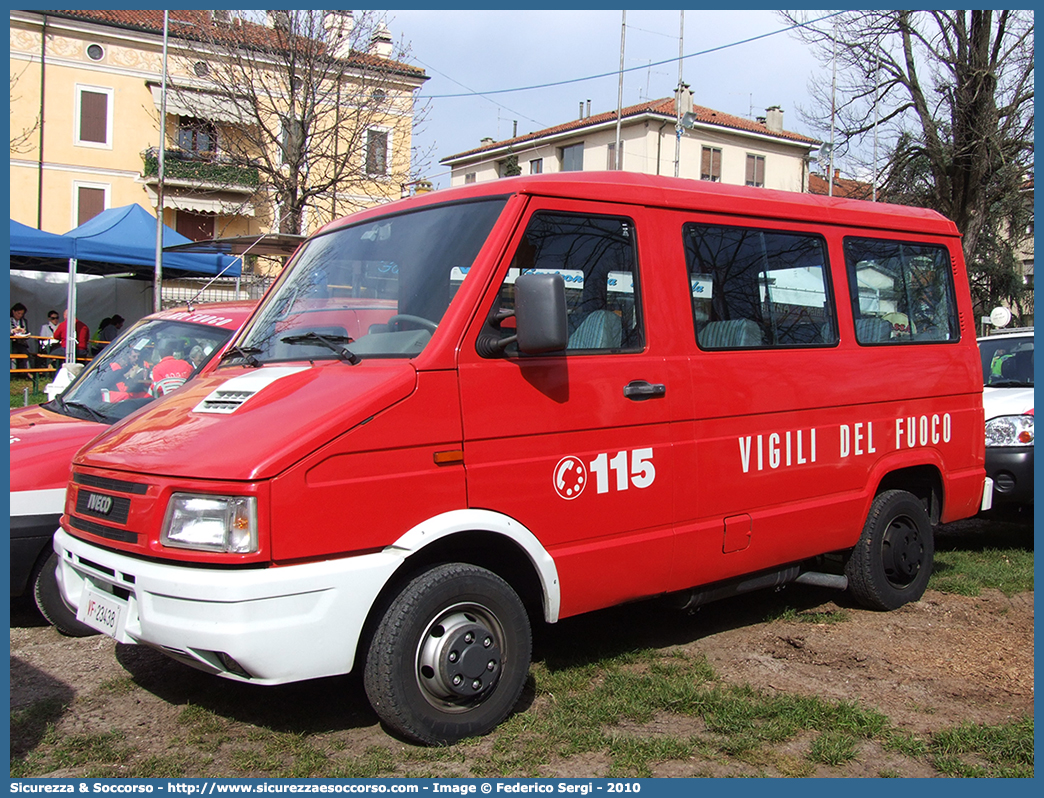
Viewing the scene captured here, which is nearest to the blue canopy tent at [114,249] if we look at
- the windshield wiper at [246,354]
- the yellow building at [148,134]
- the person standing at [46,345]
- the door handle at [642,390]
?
the person standing at [46,345]

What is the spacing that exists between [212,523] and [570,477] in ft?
5.34

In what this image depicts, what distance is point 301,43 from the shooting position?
22.9 metres

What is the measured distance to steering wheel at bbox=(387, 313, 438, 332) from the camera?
13.0ft

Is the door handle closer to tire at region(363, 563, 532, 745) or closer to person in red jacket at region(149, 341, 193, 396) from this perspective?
tire at region(363, 563, 532, 745)

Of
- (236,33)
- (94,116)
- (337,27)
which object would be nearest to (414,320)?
(337,27)

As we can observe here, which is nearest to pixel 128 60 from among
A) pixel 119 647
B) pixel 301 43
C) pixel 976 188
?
pixel 301 43

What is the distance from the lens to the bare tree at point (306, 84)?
906 inches

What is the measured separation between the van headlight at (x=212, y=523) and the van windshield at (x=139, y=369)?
2.81m

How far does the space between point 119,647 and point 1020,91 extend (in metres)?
22.3

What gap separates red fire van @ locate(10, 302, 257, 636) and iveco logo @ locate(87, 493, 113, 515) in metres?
1.00

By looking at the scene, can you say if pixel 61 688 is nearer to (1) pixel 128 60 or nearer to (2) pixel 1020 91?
(2) pixel 1020 91

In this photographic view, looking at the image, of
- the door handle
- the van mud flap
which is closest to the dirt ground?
the van mud flap

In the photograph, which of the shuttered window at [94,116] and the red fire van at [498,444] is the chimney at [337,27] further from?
the red fire van at [498,444]

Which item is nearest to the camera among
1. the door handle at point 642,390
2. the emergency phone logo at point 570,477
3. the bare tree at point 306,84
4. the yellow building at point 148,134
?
the emergency phone logo at point 570,477
